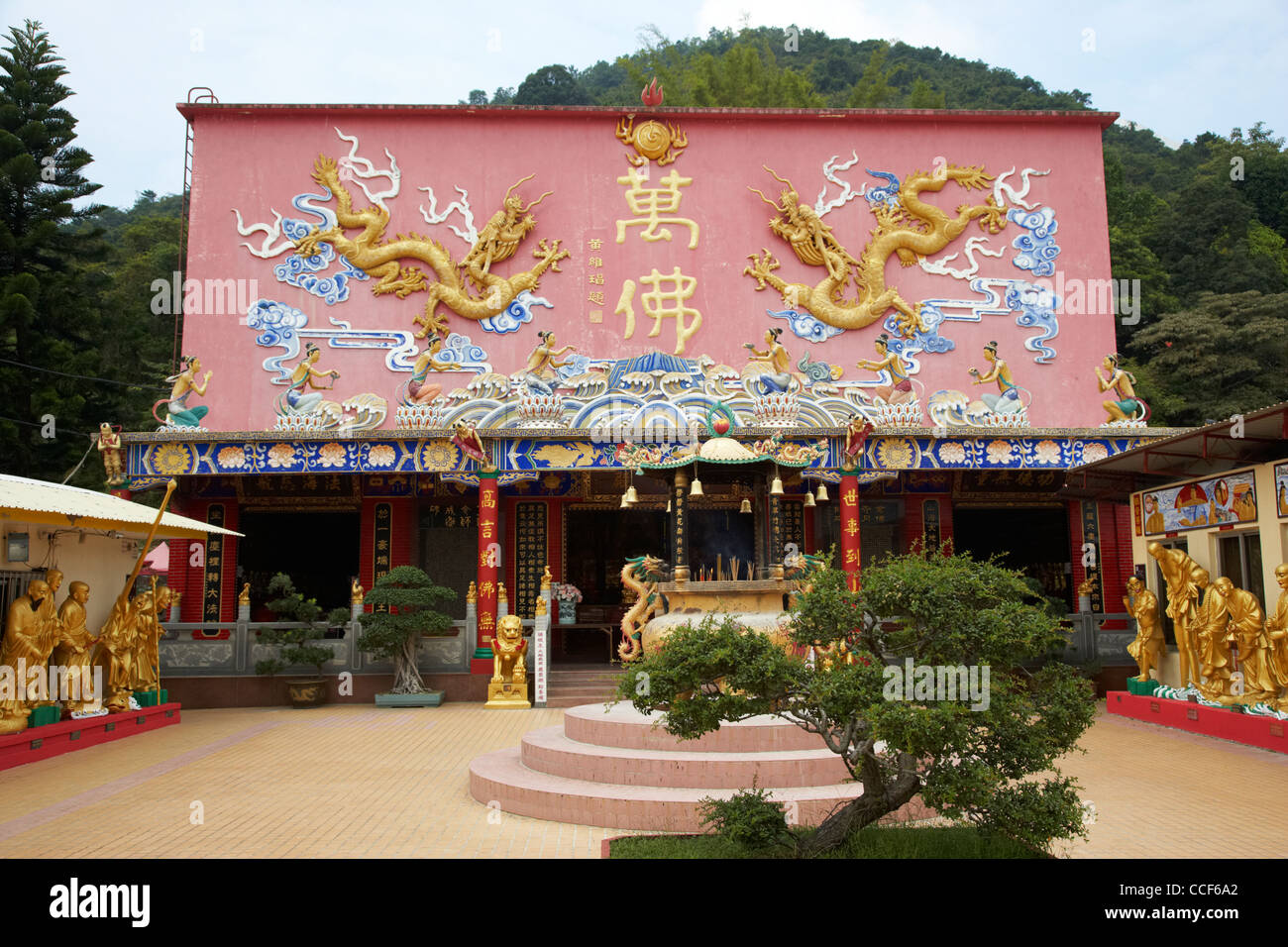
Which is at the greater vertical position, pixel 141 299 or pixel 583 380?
pixel 141 299

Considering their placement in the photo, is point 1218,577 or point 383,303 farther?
point 383,303

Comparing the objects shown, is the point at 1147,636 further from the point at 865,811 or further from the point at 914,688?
the point at 914,688

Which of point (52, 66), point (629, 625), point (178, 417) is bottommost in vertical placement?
point (629, 625)

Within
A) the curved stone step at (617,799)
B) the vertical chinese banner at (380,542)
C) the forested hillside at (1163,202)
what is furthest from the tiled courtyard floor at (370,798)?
the forested hillside at (1163,202)

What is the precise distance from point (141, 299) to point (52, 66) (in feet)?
24.7

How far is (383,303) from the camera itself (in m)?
17.3

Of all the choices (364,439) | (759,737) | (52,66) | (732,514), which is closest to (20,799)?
(759,737)

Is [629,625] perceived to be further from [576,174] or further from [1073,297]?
[1073,297]

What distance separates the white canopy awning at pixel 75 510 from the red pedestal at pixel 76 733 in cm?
219

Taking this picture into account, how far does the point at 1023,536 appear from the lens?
60.9 feet

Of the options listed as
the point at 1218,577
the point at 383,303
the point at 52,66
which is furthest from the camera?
the point at 52,66

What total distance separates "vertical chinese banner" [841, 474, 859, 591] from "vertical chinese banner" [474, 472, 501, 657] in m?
5.27

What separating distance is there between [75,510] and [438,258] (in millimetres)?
8214

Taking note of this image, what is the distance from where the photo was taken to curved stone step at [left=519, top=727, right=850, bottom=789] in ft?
24.7
